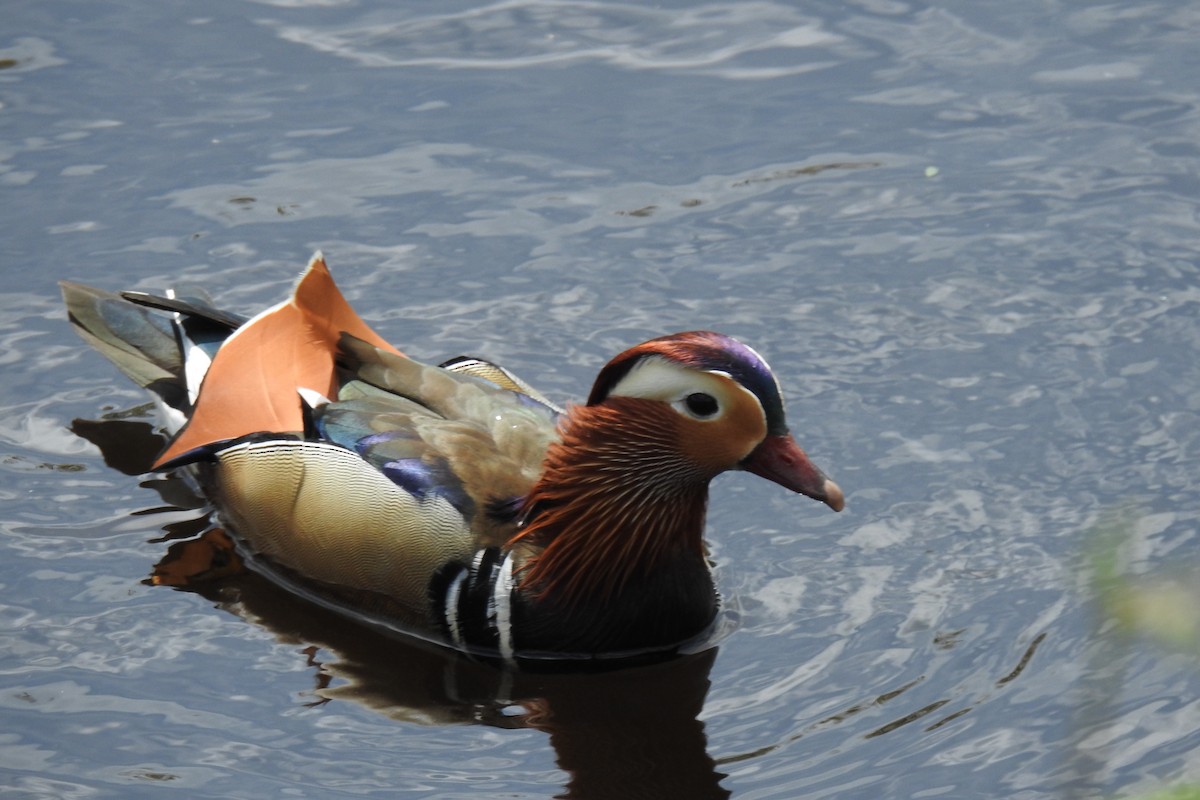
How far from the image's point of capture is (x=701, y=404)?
17.7 ft

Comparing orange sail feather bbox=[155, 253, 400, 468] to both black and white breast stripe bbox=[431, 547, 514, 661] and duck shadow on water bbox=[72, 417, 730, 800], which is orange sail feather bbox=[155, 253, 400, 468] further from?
black and white breast stripe bbox=[431, 547, 514, 661]

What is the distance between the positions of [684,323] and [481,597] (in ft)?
7.18

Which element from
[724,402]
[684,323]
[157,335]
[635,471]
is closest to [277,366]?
[157,335]

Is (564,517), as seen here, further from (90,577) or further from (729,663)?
(90,577)

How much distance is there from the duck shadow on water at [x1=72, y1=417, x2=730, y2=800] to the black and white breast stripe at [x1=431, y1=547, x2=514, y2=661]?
14 cm

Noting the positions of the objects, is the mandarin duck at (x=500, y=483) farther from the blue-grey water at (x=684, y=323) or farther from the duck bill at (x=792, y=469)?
the blue-grey water at (x=684, y=323)

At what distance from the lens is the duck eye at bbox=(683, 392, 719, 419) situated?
17.6 ft

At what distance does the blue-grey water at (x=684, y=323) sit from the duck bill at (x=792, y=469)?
0.67 meters

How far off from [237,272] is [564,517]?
9.44 ft

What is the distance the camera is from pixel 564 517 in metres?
5.75

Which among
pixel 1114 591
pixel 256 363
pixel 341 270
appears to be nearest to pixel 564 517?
pixel 256 363

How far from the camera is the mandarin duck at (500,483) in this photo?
5438 mm

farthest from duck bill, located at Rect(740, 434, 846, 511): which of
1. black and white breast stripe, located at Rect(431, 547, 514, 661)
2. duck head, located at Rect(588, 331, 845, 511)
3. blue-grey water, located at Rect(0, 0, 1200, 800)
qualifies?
black and white breast stripe, located at Rect(431, 547, 514, 661)

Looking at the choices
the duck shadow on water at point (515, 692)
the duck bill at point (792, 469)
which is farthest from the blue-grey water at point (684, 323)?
the duck bill at point (792, 469)
